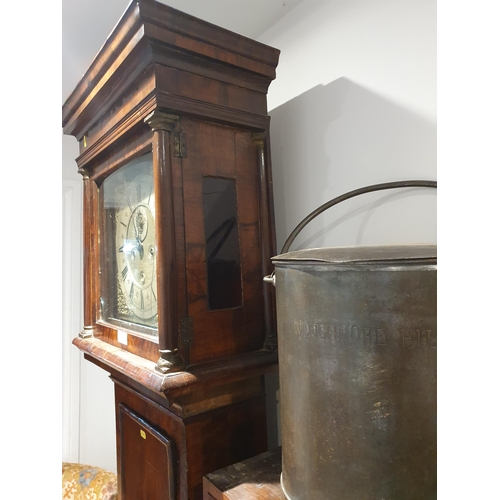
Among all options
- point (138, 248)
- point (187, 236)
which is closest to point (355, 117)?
point (187, 236)

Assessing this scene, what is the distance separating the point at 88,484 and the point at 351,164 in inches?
82.9

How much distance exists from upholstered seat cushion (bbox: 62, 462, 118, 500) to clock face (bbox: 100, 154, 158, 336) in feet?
3.62

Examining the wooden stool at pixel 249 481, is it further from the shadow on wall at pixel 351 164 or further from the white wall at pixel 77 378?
the white wall at pixel 77 378

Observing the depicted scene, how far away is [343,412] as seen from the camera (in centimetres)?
68

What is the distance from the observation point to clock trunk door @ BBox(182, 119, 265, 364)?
1029 mm

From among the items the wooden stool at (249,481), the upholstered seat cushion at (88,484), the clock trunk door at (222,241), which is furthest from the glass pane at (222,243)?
the upholstered seat cushion at (88,484)

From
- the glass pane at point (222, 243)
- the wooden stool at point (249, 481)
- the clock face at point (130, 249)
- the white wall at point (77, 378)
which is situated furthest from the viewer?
the white wall at point (77, 378)

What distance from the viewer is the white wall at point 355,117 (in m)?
1.01

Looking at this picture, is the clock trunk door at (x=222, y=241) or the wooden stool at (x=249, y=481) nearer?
the wooden stool at (x=249, y=481)

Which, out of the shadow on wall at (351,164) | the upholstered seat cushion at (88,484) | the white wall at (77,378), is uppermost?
the shadow on wall at (351,164)

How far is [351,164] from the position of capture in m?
1.18

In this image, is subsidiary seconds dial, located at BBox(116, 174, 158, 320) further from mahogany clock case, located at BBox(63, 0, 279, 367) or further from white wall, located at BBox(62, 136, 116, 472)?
white wall, located at BBox(62, 136, 116, 472)

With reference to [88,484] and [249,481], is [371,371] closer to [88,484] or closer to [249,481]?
[249,481]
